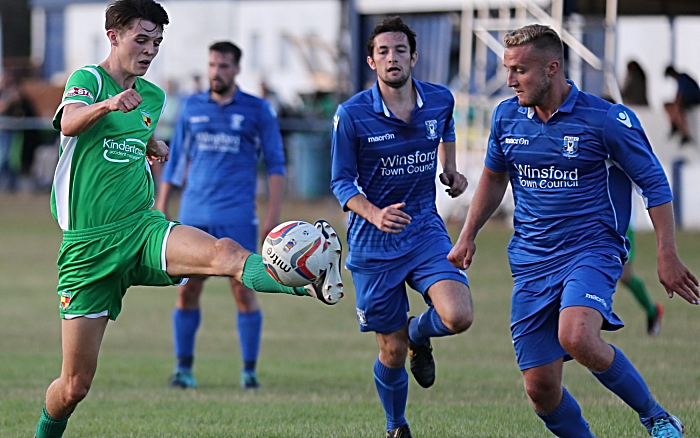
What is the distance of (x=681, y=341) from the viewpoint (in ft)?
32.8

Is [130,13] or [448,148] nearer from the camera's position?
[130,13]

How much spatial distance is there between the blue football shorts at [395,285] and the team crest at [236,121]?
283 centimetres

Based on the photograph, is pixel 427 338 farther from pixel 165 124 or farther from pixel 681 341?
pixel 165 124

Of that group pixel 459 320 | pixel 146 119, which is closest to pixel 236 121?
pixel 146 119

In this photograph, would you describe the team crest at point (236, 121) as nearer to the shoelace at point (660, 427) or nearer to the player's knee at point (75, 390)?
the player's knee at point (75, 390)

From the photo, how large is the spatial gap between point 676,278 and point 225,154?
4627 mm

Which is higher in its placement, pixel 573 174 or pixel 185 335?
pixel 573 174

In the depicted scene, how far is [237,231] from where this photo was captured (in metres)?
8.60

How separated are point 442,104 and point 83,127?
232 cm

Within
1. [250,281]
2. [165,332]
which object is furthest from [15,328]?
[250,281]

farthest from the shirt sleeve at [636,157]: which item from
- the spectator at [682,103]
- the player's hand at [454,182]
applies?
the spectator at [682,103]

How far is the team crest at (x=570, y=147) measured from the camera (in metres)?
5.25

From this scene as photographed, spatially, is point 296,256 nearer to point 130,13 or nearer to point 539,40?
point 130,13

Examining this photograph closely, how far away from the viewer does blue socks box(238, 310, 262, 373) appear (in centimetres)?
841
